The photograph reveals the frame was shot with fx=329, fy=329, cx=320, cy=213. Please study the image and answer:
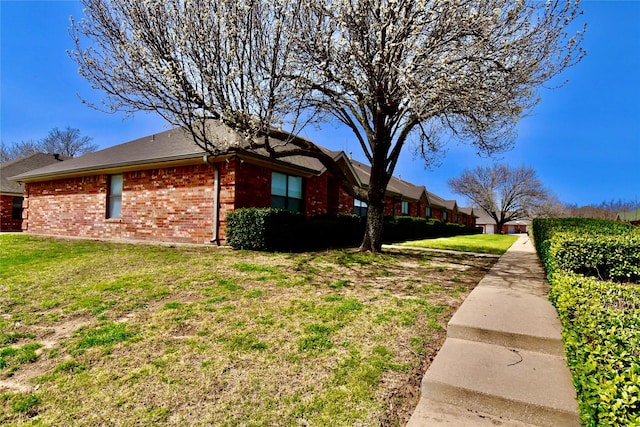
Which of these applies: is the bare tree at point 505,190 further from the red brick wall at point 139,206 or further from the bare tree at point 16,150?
the bare tree at point 16,150

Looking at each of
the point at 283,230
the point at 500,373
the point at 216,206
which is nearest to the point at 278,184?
the point at 216,206

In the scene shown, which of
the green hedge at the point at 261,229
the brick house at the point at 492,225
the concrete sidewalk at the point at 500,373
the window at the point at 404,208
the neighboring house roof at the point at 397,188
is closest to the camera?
the concrete sidewalk at the point at 500,373

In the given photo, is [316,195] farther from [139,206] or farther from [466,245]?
[466,245]

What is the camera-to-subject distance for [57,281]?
6.14m

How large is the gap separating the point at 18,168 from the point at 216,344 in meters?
27.0

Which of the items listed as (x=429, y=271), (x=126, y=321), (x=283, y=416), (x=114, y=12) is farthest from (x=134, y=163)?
(x=283, y=416)

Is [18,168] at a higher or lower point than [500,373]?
higher

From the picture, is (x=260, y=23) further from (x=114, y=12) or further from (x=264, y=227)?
(x=264, y=227)

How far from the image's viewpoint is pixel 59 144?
39781 mm

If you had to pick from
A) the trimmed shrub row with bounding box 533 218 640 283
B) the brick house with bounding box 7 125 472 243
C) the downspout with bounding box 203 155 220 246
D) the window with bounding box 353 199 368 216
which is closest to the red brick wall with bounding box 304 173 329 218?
the brick house with bounding box 7 125 472 243

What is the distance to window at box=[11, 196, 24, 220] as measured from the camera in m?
20.1

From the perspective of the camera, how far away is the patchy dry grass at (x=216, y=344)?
2.75 metres

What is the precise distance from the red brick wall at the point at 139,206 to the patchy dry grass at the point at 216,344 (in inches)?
182

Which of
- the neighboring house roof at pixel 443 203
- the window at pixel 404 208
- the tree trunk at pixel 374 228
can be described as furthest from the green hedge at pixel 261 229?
the neighboring house roof at pixel 443 203
